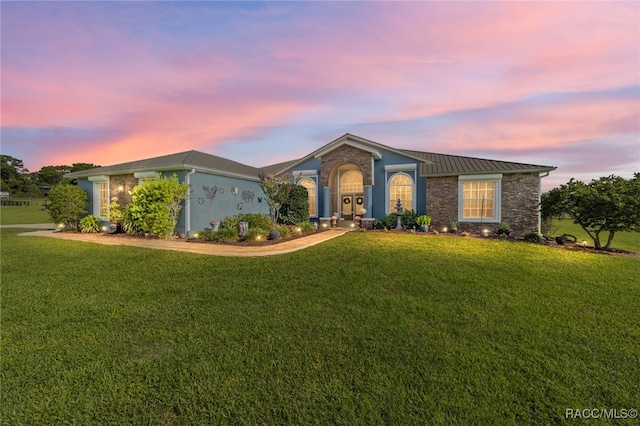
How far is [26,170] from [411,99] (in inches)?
4145

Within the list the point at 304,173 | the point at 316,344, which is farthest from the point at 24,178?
the point at 316,344

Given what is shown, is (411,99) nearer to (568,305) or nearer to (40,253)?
(568,305)

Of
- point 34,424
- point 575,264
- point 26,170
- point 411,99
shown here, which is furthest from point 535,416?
point 26,170

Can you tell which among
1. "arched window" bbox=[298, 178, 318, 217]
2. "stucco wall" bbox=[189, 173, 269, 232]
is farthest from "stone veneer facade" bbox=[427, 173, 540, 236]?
"stucco wall" bbox=[189, 173, 269, 232]

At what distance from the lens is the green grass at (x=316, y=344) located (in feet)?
7.72

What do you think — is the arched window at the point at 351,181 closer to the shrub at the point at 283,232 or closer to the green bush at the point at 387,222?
the green bush at the point at 387,222

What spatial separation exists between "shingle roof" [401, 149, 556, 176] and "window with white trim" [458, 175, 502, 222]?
391 mm

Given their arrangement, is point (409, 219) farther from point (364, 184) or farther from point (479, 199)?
point (479, 199)

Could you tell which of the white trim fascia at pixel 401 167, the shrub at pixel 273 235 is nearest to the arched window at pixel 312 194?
the white trim fascia at pixel 401 167

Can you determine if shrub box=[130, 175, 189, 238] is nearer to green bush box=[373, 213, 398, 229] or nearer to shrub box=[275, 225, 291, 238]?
shrub box=[275, 225, 291, 238]

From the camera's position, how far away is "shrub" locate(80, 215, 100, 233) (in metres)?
13.7

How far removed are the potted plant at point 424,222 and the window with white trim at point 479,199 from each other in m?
1.72

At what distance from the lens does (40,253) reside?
8359 mm

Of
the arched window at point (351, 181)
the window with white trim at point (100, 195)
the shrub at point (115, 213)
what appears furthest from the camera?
the arched window at point (351, 181)
